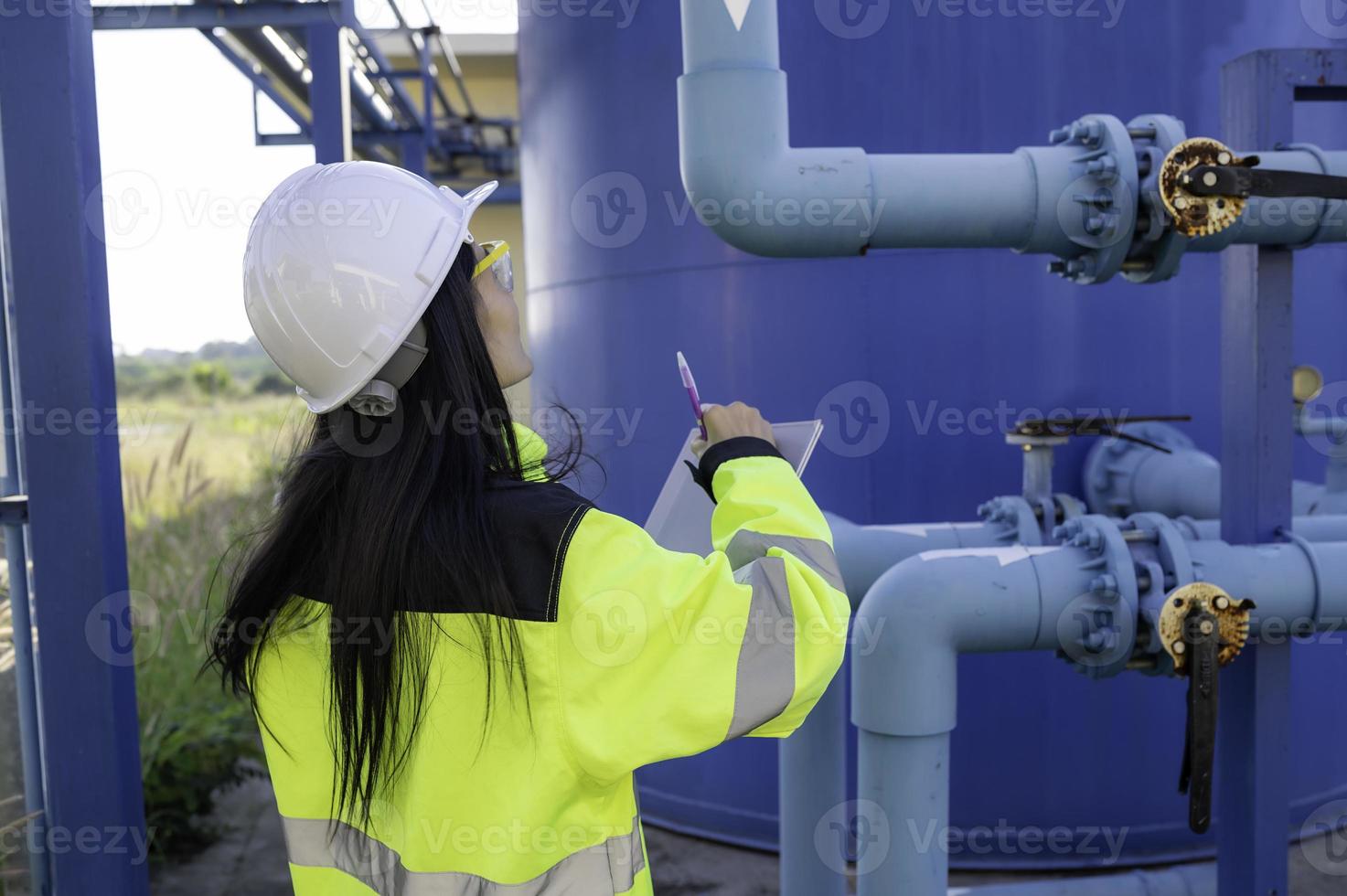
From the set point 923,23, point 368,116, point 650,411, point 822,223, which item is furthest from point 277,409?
point 822,223

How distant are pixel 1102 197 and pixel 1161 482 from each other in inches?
59.6

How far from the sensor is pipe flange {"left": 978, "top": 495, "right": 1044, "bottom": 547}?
106 inches

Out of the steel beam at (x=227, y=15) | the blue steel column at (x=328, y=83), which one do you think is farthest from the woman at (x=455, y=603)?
the blue steel column at (x=328, y=83)

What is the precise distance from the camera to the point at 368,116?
704 cm

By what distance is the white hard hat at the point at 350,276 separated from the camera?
4.01 ft

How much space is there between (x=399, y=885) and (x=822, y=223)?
1.30 metres

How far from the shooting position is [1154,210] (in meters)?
1.95

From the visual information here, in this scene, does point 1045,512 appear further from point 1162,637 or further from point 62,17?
point 62,17

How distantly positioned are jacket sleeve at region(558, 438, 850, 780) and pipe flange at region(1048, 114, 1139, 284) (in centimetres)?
114
